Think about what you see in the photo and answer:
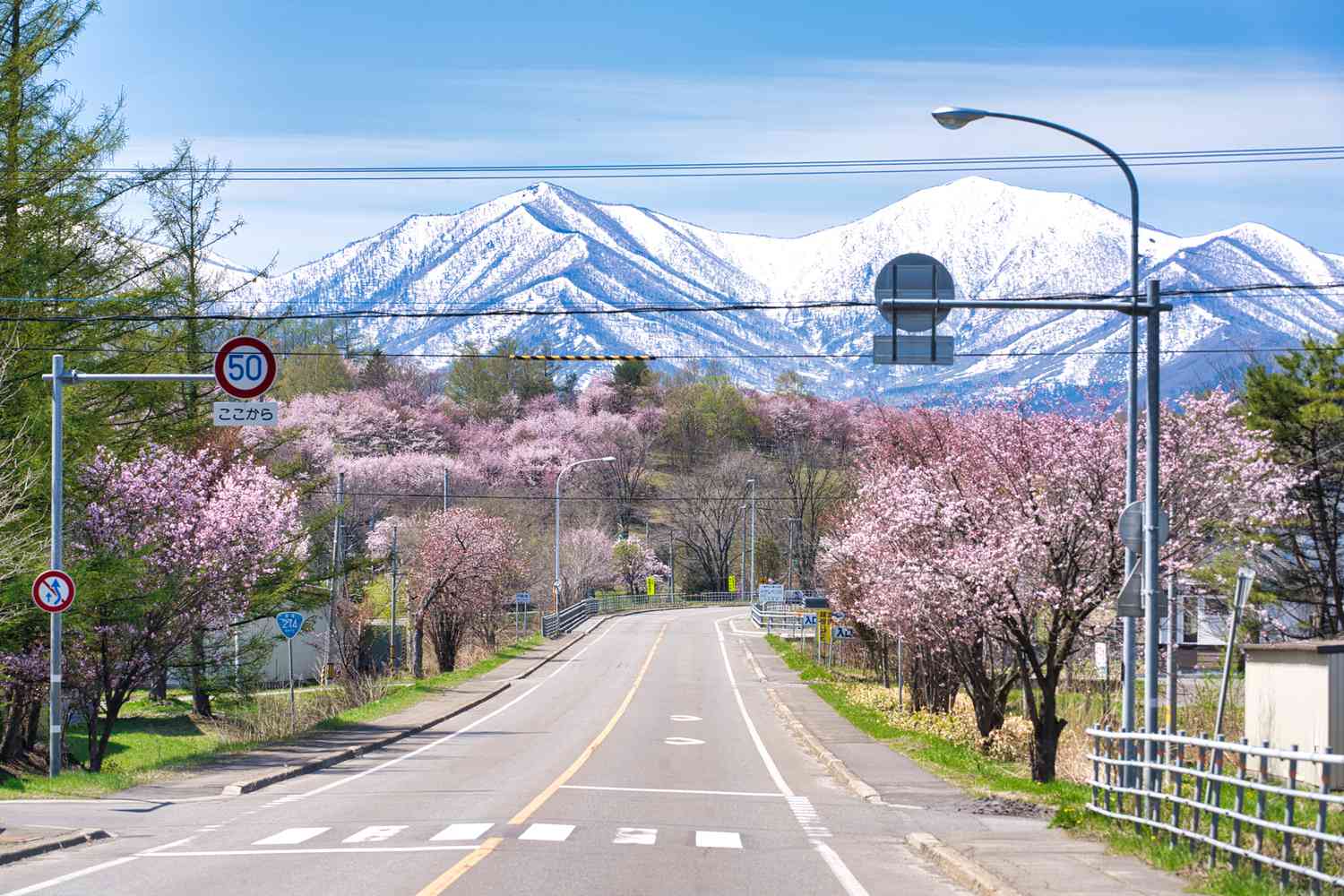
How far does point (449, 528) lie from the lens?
5553cm

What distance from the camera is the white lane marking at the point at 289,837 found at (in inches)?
553

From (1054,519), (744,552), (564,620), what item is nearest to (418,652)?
(564,620)

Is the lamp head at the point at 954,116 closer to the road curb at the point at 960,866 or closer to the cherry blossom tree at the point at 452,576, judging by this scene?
the road curb at the point at 960,866

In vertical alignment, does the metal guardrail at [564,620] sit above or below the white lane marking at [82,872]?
below

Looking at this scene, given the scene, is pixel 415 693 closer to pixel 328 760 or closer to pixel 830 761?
pixel 328 760

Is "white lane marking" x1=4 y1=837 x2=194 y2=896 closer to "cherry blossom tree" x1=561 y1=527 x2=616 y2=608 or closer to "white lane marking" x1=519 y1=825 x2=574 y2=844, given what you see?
"white lane marking" x1=519 y1=825 x2=574 y2=844

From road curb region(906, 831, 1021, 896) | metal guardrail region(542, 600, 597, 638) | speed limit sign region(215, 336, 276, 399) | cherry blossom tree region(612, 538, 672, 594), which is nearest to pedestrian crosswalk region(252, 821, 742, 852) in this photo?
road curb region(906, 831, 1021, 896)

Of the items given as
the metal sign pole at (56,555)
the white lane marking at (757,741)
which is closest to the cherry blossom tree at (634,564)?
the white lane marking at (757,741)

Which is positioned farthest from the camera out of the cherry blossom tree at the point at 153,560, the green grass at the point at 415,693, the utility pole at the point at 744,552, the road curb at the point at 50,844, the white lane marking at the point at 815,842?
the utility pole at the point at 744,552

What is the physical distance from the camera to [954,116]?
16.4m

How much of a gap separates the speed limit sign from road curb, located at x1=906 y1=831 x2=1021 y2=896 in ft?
32.9

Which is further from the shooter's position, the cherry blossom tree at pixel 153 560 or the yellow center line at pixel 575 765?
the cherry blossom tree at pixel 153 560

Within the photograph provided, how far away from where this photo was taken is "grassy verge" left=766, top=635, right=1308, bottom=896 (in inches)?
433

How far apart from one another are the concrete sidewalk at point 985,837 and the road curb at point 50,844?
8.27 m
